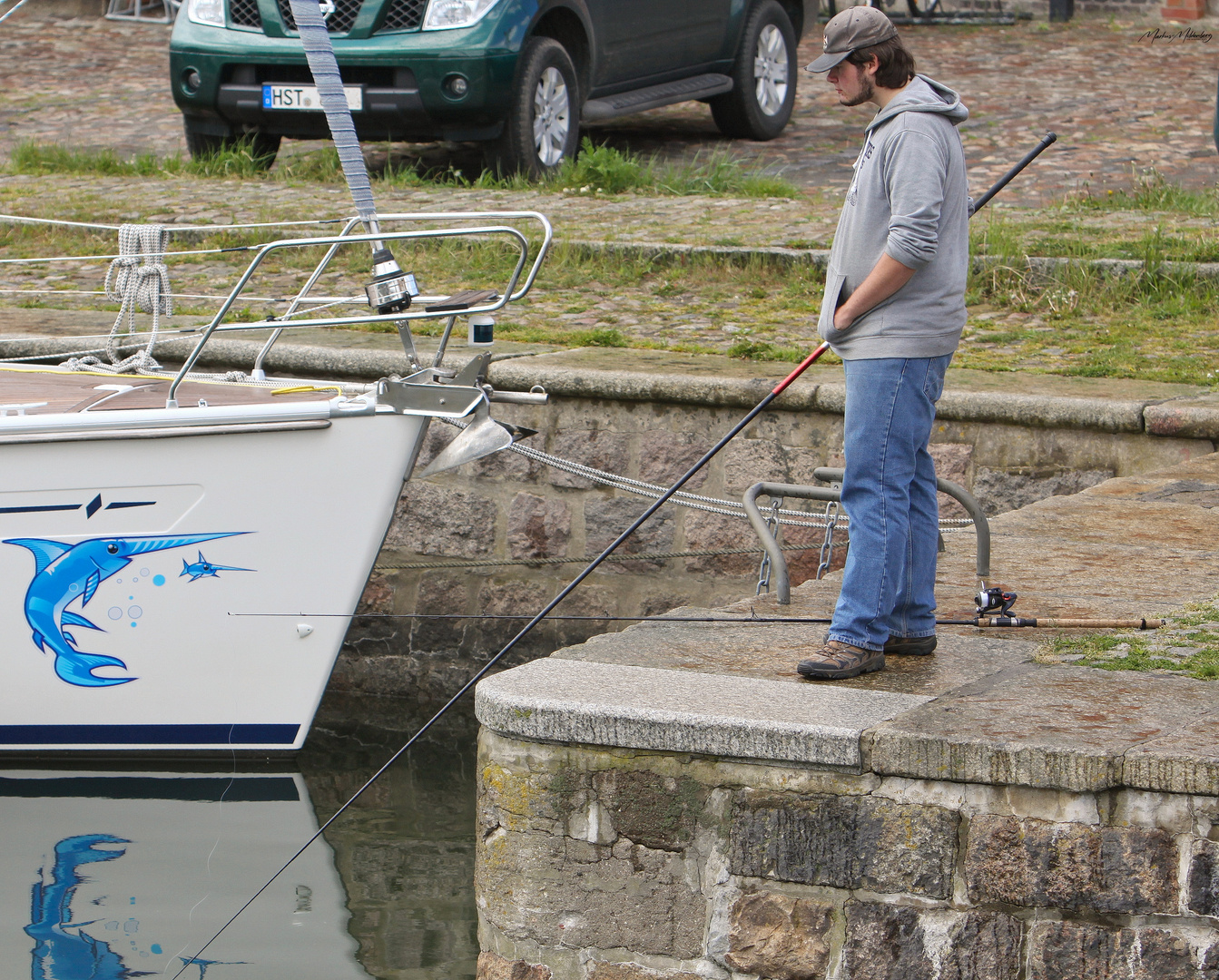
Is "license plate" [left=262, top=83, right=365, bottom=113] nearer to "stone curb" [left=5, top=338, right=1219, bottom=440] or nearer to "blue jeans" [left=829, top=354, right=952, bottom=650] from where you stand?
"stone curb" [left=5, top=338, right=1219, bottom=440]

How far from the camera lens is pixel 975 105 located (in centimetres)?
1375

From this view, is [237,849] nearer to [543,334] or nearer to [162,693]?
[162,693]

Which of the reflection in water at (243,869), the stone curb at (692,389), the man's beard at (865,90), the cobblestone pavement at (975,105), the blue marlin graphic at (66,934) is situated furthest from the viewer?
the cobblestone pavement at (975,105)

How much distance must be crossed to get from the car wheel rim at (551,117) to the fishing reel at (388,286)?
520cm

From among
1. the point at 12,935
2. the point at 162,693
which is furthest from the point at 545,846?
the point at 162,693

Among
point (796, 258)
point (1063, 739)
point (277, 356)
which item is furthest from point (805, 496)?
point (796, 258)

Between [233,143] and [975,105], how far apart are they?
6128 mm

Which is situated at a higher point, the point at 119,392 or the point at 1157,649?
the point at 119,392

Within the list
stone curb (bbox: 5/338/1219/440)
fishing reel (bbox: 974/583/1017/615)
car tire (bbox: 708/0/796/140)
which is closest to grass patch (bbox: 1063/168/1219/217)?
car tire (bbox: 708/0/796/140)

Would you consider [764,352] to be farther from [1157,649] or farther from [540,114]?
[540,114]

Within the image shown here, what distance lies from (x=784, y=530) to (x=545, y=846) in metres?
3.36

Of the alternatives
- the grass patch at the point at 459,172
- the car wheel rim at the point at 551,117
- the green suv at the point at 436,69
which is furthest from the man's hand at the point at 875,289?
the car wheel rim at the point at 551,117

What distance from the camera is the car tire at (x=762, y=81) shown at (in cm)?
1217
